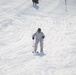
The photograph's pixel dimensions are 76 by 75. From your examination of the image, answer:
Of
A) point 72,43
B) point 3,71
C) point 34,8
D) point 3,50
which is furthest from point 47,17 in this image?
point 3,71

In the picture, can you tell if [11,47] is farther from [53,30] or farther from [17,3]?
[17,3]

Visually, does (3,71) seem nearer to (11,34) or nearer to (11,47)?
(11,47)

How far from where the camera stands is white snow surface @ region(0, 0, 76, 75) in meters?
15.0

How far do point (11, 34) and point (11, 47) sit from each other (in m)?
3.49

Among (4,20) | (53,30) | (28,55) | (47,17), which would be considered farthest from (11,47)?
(47,17)

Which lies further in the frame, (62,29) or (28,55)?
(62,29)

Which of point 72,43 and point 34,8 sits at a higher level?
point 34,8

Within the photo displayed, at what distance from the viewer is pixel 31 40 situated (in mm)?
20719

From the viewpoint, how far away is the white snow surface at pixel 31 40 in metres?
15.0

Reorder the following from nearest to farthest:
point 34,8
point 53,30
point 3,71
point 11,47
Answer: point 3,71 < point 11,47 < point 53,30 < point 34,8

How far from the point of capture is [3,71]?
1436 centimetres

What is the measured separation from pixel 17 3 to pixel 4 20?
7.70 meters

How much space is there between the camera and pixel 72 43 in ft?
65.6

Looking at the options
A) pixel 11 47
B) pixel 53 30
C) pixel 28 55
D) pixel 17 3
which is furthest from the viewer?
pixel 17 3
